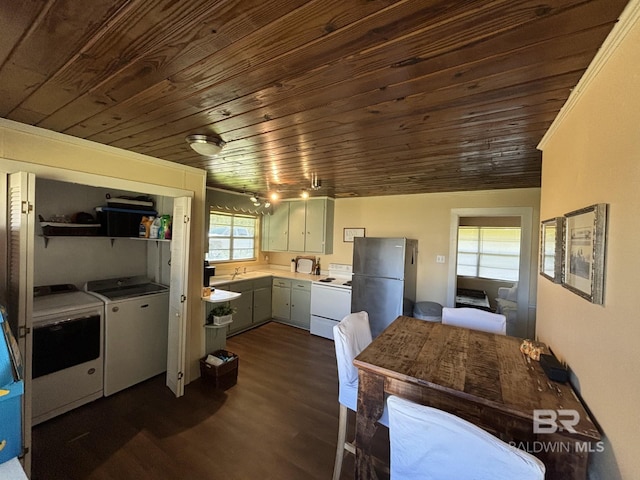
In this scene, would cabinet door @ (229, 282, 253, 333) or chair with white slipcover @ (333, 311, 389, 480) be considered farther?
cabinet door @ (229, 282, 253, 333)

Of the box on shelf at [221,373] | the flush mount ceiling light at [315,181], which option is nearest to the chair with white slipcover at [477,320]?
the flush mount ceiling light at [315,181]

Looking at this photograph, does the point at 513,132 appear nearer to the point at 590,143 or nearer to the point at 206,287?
the point at 590,143

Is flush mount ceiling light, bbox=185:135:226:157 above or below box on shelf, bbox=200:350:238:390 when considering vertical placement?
above

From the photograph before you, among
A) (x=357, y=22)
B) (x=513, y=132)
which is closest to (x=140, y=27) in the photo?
(x=357, y=22)

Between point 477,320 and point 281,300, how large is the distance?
3131mm

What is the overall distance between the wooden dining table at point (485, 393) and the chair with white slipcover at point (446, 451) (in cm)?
29

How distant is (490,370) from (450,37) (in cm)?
148

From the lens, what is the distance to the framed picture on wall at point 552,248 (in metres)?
1.37

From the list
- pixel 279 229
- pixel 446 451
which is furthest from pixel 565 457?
pixel 279 229

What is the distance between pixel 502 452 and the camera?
0.84 meters

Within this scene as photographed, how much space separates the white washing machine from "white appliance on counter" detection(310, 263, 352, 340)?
2604mm

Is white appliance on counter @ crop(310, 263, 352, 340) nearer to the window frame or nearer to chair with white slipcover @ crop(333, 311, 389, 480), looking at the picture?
the window frame

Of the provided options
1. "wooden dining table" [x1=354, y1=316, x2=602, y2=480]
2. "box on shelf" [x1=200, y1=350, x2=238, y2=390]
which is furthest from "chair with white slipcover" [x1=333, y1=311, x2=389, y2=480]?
"box on shelf" [x1=200, y1=350, x2=238, y2=390]

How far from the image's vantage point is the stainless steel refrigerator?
11.5 ft
